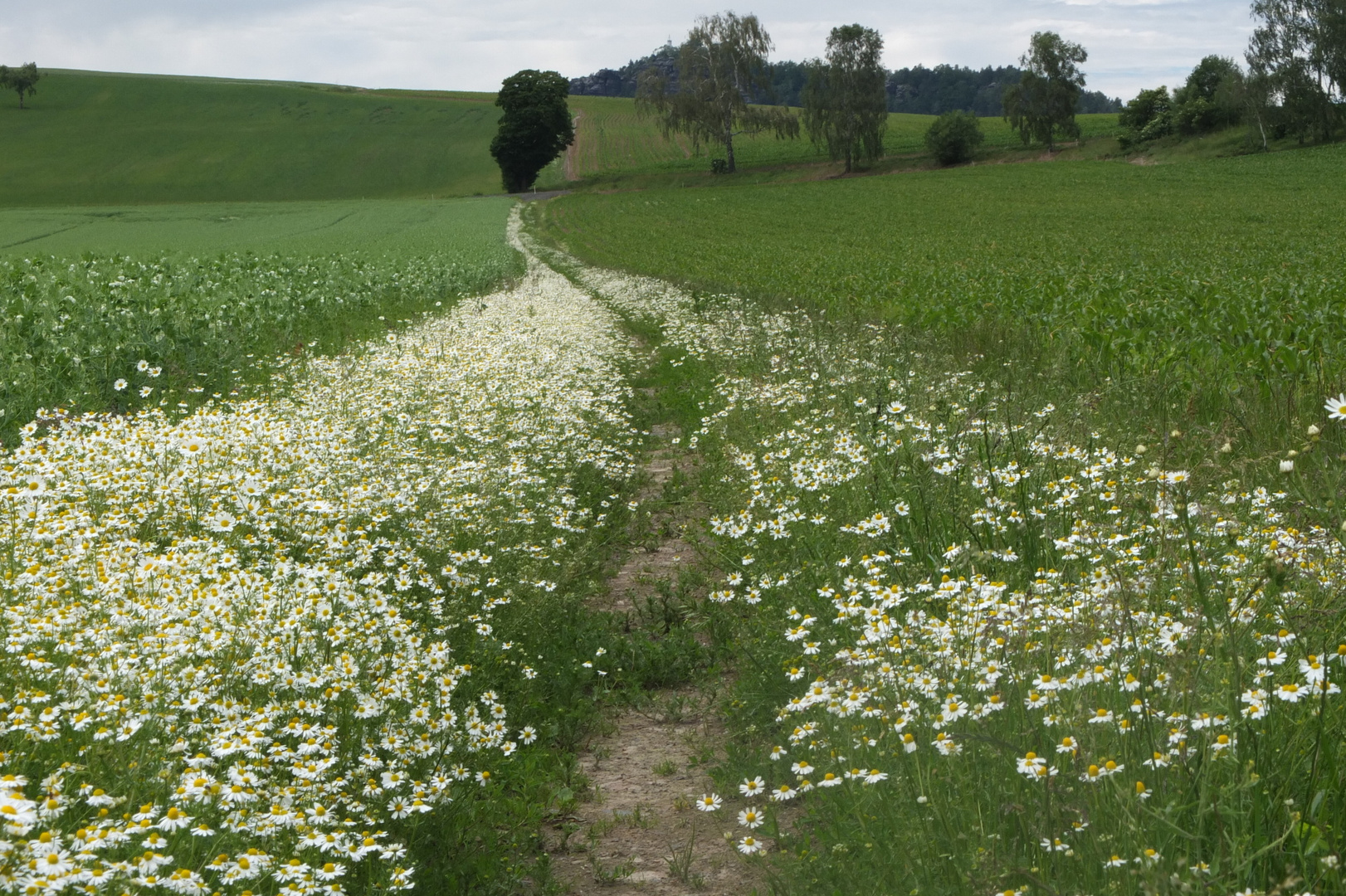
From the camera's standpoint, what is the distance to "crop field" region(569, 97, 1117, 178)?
8506 cm

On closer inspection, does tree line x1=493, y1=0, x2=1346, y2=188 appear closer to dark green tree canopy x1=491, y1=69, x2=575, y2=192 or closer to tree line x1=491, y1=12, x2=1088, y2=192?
tree line x1=491, y1=12, x2=1088, y2=192

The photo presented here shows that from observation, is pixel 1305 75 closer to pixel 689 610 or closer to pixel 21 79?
pixel 689 610

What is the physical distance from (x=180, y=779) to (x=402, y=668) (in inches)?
45.4

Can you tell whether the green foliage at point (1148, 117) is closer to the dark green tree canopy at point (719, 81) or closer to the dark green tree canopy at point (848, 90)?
the dark green tree canopy at point (848, 90)

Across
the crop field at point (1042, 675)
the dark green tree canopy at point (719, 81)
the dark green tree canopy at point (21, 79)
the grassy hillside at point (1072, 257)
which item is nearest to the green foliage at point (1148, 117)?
the grassy hillside at point (1072, 257)

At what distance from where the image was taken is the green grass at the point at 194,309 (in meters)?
10.5

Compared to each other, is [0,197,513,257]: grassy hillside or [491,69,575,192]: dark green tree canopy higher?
[491,69,575,192]: dark green tree canopy

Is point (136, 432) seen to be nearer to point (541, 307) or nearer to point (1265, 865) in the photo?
point (1265, 865)

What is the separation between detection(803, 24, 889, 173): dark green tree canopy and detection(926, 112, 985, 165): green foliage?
497 cm

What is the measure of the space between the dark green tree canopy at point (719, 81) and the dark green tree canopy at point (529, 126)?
49.0 ft

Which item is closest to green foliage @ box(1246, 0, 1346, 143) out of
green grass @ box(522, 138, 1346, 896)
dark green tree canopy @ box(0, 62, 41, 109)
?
green grass @ box(522, 138, 1346, 896)

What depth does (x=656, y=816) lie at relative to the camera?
437cm

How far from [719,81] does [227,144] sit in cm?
5094

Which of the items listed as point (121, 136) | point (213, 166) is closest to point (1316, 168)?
point (213, 166)
